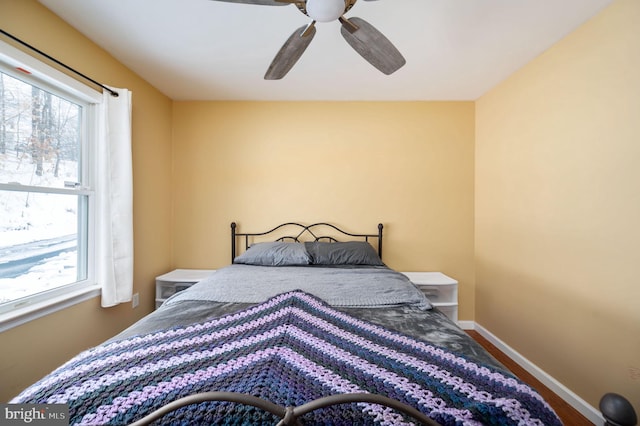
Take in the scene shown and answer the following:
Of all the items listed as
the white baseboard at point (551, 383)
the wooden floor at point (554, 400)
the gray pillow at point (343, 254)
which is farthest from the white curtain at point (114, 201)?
the white baseboard at point (551, 383)

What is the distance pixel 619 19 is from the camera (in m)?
1.54

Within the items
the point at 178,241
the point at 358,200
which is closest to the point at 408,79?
the point at 358,200

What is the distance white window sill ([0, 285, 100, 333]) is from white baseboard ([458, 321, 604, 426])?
11.5 ft

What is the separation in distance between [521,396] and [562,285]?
165cm

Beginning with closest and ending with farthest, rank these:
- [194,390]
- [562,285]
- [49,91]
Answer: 1. [194,390]
2. [49,91]
3. [562,285]

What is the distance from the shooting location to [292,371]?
833 mm

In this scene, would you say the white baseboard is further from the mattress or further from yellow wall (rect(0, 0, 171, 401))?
yellow wall (rect(0, 0, 171, 401))

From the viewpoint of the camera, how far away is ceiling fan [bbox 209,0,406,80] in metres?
1.20

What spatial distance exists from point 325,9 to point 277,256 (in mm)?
1900

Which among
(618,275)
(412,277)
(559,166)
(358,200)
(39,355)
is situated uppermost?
(559,166)

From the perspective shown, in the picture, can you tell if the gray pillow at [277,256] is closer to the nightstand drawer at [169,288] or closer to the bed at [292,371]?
the nightstand drawer at [169,288]

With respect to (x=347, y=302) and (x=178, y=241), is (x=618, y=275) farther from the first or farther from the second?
(x=178, y=241)

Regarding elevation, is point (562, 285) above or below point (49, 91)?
below

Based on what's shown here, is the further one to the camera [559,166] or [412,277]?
[412,277]
